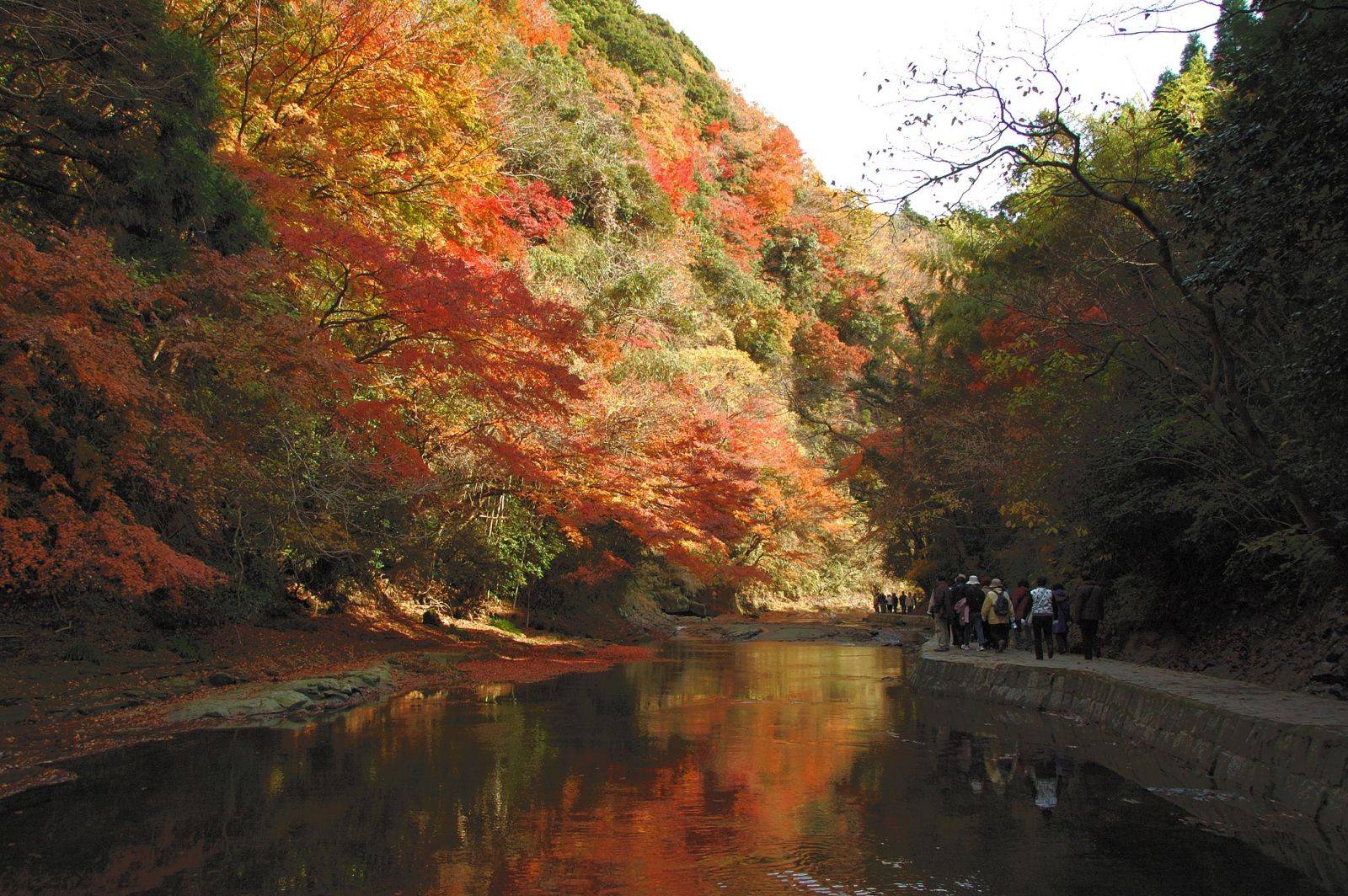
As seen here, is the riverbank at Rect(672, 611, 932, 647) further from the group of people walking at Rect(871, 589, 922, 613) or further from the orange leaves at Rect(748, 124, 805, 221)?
the orange leaves at Rect(748, 124, 805, 221)

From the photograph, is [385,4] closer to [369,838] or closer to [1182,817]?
[369,838]

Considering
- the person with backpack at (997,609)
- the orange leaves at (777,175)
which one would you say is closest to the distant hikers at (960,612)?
the person with backpack at (997,609)

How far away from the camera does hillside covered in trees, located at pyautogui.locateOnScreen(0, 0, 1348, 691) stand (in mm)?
10180

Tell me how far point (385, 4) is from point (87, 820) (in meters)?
18.5

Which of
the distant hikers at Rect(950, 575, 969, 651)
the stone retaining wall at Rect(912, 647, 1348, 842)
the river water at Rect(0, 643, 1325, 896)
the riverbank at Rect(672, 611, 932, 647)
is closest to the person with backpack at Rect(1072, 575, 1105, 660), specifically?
the stone retaining wall at Rect(912, 647, 1348, 842)

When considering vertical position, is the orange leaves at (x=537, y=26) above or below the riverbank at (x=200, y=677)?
above

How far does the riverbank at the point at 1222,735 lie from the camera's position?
6836mm

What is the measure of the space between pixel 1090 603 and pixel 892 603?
32.9 meters

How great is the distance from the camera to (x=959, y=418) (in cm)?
2505

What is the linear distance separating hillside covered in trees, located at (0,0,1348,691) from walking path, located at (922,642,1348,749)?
1.60 metres

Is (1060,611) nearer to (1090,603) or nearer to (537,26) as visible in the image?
(1090,603)

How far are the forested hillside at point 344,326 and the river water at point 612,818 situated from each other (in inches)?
179

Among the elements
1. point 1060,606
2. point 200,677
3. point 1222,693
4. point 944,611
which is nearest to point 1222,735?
point 1222,693

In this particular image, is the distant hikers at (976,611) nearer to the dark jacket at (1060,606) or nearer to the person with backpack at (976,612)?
the person with backpack at (976,612)
